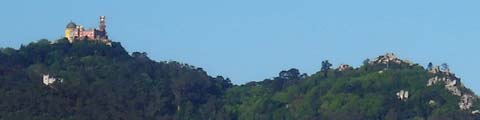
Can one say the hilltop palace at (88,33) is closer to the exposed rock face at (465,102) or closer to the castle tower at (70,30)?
the castle tower at (70,30)

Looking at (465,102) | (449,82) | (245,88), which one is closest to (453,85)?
(449,82)

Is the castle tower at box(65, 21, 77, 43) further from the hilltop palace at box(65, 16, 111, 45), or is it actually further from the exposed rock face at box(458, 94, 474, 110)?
the exposed rock face at box(458, 94, 474, 110)

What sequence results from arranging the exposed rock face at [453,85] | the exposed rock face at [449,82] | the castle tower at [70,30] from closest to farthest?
the exposed rock face at [453,85] → the exposed rock face at [449,82] → the castle tower at [70,30]

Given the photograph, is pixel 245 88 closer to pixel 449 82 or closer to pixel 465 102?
pixel 449 82

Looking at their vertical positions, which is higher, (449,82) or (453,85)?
Result: (449,82)

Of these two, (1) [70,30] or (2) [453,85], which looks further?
(1) [70,30]

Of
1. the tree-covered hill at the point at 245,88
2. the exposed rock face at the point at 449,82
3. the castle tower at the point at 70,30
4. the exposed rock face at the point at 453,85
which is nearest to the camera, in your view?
the tree-covered hill at the point at 245,88

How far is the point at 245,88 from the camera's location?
14388 cm

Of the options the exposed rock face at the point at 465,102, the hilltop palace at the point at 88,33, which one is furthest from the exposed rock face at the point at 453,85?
the hilltop palace at the point at 88,33

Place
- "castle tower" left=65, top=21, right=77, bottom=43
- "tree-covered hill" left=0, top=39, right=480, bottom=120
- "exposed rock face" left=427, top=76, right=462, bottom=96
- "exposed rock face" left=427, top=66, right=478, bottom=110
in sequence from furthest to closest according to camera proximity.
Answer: "castle tower" left=65, top=21, right=77, bottom=43 → "exposed rock face" left=427, top=76, right=462, bottom=96 → "exposed rock face" left=427, top=66, right=478, bottom=110 → "tree-covered hill" left=0, top=39, right=480, bottom=120

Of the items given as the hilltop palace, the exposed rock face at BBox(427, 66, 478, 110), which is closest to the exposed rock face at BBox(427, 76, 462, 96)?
the exposed rock face at BBox(427, 66, 478, 110)

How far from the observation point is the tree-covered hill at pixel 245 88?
425ft

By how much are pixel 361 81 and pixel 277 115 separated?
6.69 m

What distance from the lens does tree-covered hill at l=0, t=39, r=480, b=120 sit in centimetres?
12950
